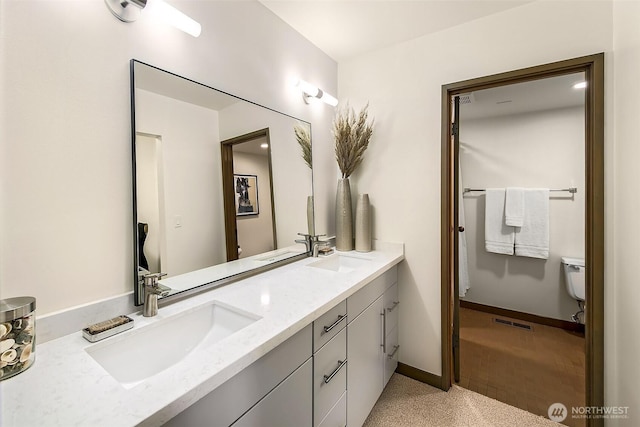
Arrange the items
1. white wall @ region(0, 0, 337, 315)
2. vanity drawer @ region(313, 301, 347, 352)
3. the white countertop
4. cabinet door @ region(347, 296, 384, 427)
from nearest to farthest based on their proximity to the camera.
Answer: the white countertop → white wall @ region(0, 0, 337, 315) → vanity drawer @ region(313, 301, 347, 352) → cabinet door @ region(347, 296, 384, 427)

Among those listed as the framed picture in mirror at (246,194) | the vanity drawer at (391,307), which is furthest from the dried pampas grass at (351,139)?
the vanity drawer at (391,307)

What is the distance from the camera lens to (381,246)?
2.16 meters

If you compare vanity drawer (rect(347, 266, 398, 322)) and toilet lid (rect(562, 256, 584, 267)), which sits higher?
vanity drawer (rect(347, 266, 398, 322))

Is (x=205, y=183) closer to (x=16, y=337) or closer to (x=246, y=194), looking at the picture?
(x=246, y=194)

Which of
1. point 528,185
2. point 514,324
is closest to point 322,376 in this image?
point 514,324

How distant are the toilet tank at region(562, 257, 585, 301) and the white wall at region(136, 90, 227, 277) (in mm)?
3107

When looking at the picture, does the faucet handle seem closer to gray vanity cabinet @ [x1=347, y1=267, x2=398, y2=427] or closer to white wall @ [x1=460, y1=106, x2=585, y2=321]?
gray vanity cabinet @ [x1=347, y1=267, x2=398, y2=427]

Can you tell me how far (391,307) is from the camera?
1.95 metres

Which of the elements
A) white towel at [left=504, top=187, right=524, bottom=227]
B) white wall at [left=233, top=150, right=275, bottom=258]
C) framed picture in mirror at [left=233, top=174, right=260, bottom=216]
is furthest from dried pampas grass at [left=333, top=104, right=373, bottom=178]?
white towel at [left=504, top=187, right=524, bottom=227]

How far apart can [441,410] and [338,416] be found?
2.81 feet

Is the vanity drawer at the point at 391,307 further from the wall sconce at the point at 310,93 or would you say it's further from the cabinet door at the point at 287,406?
the wall sconce at the point at 310,93

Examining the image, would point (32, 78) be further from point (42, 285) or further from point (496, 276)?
point (496, 276)

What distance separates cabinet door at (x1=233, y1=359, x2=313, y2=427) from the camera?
0.86 metres

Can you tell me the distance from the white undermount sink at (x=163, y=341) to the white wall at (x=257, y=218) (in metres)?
0.42
